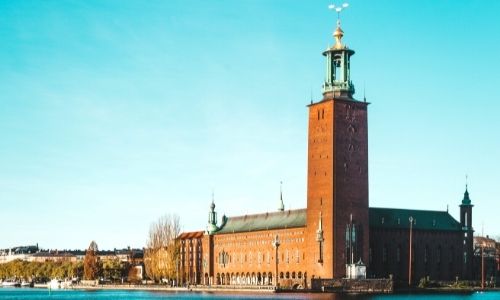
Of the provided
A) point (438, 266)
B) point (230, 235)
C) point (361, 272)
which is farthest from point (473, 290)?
point (230, 235)

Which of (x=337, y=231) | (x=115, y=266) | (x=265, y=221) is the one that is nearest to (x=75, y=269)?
(x=115, y=266)

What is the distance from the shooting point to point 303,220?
103062 mm

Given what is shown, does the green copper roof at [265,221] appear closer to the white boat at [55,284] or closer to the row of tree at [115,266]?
the row of tree at [115,266]

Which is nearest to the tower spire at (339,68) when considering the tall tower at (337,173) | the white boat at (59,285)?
the tall tower at (337,173)

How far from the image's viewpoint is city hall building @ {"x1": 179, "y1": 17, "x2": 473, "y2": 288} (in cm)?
9388

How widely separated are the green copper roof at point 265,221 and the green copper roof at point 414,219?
7677mm

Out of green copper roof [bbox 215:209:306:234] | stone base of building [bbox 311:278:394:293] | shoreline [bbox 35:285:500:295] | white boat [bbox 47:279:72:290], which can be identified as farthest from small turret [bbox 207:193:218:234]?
stone base of building [bbox 311:278:394:293]

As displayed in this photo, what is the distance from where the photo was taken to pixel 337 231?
93188mm

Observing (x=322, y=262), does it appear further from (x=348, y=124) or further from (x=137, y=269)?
(x=137, y=269)

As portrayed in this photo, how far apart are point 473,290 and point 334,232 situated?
16850mm

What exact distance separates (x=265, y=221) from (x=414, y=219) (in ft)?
57.4

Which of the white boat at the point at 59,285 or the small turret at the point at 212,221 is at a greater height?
the small turret at the point at 212,221

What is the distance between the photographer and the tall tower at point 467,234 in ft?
359

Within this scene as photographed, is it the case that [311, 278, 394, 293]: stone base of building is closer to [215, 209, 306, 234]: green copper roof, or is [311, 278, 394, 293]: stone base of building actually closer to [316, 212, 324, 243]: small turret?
[316, 212, 324, 243]: small turret
